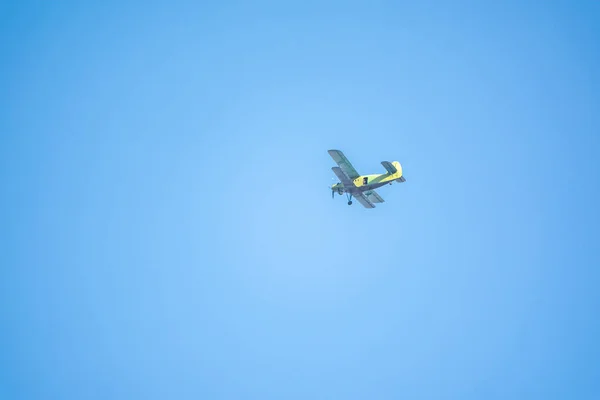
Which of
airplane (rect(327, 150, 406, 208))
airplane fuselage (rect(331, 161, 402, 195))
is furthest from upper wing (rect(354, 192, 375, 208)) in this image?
airplane fuselage (rect(331, 161, 402, 195))

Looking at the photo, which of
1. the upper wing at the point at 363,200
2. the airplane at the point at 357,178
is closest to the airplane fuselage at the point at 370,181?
the airplane at the point at 357,178

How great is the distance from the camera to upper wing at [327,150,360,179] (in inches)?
2867

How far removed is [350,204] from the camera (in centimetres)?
7838

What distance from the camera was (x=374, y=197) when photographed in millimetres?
81375

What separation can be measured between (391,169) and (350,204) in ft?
26.2

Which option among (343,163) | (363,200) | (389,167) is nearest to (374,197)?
(363,200)

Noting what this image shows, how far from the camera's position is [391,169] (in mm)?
72188

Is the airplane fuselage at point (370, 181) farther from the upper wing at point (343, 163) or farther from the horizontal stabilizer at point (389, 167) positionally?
the upper wing at point (343, 163)

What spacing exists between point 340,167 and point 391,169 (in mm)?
5264

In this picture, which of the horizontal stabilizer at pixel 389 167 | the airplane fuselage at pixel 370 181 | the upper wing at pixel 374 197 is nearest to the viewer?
the horizontal stabilizer at pixel 389 167

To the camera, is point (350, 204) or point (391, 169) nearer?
point (391, 169)

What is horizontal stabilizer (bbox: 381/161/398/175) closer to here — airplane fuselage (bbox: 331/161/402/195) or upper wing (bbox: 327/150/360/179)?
airplane fuselage (bbox: 331/161/402/195)

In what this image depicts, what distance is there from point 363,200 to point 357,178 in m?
6.17

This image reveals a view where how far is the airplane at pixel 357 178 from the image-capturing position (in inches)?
2862
